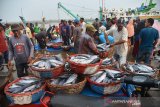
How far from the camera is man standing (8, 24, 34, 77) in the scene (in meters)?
4.25

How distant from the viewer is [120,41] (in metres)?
5.31

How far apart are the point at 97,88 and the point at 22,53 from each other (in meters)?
2.17

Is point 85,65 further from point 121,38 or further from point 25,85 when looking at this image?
point 121,38

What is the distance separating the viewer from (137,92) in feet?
9.15

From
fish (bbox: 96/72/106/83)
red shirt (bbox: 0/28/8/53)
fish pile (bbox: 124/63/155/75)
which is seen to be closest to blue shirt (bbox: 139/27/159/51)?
fish pile (bbox: 124/63/155/75)

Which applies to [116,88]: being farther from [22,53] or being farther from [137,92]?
[22,53]

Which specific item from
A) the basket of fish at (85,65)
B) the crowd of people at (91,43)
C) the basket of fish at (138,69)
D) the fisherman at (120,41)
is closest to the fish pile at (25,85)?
the basket of fish at (85,65)

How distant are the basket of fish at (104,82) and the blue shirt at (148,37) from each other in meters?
2.64

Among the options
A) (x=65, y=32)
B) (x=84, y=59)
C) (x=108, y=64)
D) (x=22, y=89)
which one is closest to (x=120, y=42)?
(x=108, y=64)

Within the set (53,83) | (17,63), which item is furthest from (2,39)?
(53,83)

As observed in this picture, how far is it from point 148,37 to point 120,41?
0.89 meters

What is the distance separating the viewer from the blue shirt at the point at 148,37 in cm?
540

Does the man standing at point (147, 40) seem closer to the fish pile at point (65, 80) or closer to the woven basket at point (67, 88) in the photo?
the fish pile at point (65, 80)

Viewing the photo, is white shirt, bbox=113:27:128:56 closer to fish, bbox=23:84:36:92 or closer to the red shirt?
fish, bbox=23:84:36:92
